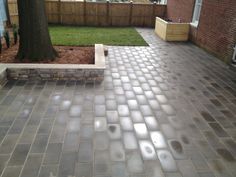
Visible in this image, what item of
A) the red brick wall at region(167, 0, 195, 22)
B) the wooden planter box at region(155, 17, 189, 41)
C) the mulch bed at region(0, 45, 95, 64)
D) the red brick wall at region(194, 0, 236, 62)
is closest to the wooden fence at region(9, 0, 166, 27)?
the red brick wall at region(167, 0, 195, 22)

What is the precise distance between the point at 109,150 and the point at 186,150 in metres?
1.14

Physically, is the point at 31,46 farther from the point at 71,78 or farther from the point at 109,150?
the point at 109,150

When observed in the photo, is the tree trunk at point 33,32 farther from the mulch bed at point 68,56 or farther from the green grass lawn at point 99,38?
the green grass lawn at point 99,38

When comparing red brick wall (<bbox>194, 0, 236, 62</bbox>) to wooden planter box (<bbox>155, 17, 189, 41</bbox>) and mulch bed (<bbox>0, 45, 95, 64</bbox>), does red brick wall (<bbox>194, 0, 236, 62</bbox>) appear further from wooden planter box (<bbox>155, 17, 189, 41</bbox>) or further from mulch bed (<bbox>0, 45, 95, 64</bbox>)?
mulch bed (<bbox>0, 45, 95, 64</bbox>)

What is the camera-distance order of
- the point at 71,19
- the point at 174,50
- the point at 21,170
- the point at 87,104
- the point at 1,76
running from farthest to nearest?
the point at 71,19 → the point at 174,50 → the point at 1,76 → the point at 87,104 → the point at 21,170

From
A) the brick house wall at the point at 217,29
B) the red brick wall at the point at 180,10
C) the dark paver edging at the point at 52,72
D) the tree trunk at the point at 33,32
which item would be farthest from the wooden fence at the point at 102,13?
the dark paver edging at the point at 52,72

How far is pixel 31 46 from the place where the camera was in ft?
19.4

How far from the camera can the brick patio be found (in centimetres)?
296

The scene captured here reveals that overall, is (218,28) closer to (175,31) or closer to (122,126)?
(175,31)

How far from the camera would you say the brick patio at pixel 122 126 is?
2.96 meters

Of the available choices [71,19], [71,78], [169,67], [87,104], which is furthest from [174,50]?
[71,19]

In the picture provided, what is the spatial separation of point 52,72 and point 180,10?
8.27m

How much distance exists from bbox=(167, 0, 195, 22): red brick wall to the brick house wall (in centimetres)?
22

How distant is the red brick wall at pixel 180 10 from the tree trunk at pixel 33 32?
22.5 ft
